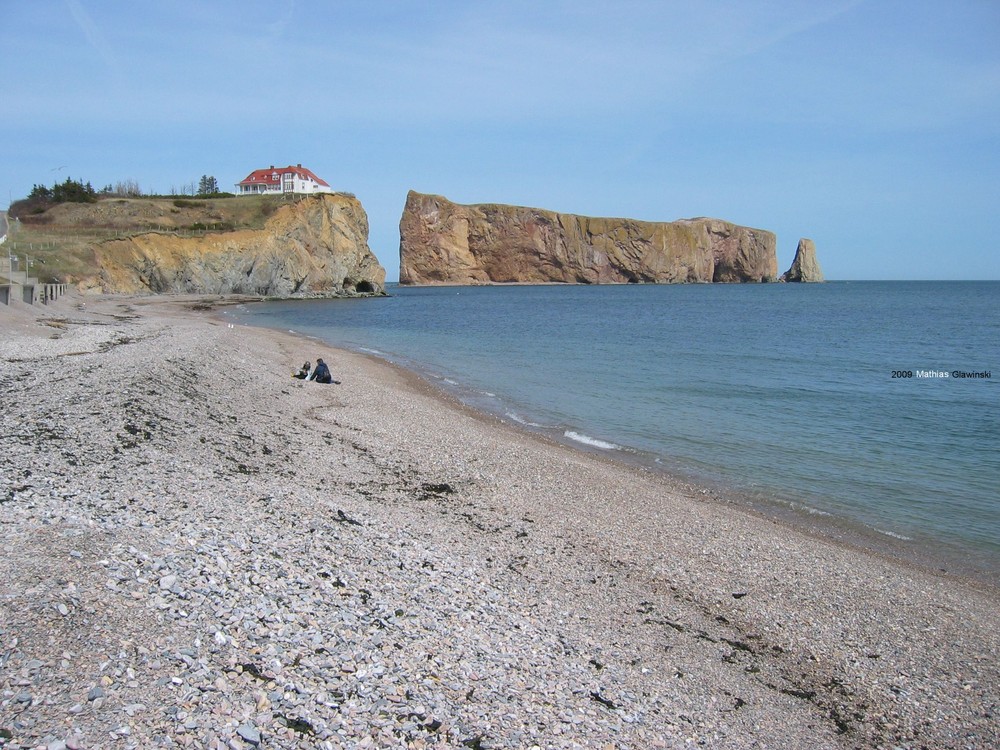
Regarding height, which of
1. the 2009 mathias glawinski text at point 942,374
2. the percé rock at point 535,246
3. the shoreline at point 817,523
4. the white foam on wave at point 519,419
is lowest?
the shoreline at point 817,523

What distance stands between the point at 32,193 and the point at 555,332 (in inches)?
2333

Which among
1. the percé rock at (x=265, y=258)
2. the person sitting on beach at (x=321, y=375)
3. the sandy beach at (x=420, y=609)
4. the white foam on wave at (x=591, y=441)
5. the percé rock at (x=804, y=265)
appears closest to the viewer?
the sandy beach at (x=420, y=609)

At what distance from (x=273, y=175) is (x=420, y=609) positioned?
92012 mm

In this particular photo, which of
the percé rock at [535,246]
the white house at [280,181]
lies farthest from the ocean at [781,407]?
the percé rock at [535,246]

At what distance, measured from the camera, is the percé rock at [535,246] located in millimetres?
134750

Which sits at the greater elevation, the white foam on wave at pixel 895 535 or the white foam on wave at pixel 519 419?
the white foam on wave at pixel 519 419

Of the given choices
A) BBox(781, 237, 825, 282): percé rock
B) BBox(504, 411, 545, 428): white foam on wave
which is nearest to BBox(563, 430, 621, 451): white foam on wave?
BBox(504, 411, 545, 428): white foam on wave

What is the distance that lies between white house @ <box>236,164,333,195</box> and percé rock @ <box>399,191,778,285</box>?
139ft

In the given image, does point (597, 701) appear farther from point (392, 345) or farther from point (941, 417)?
point (392, 345)

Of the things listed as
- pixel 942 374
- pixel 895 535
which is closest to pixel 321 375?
pixel 895 535

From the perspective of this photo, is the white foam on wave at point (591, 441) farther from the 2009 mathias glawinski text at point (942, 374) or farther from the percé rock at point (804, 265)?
the percé rock at point (804, 265)

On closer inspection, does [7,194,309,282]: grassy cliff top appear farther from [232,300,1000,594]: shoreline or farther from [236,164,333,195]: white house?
[232,300,1000,594]: shoreline

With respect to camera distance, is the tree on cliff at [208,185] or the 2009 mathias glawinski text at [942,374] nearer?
the 2009 mathias glawinski text at [942,374]

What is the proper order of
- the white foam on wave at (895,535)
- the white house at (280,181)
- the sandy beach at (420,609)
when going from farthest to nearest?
1. the white house at (280,181)
2. the white foam on wave at (895,535)
3. the sandy beach at (420,609)
